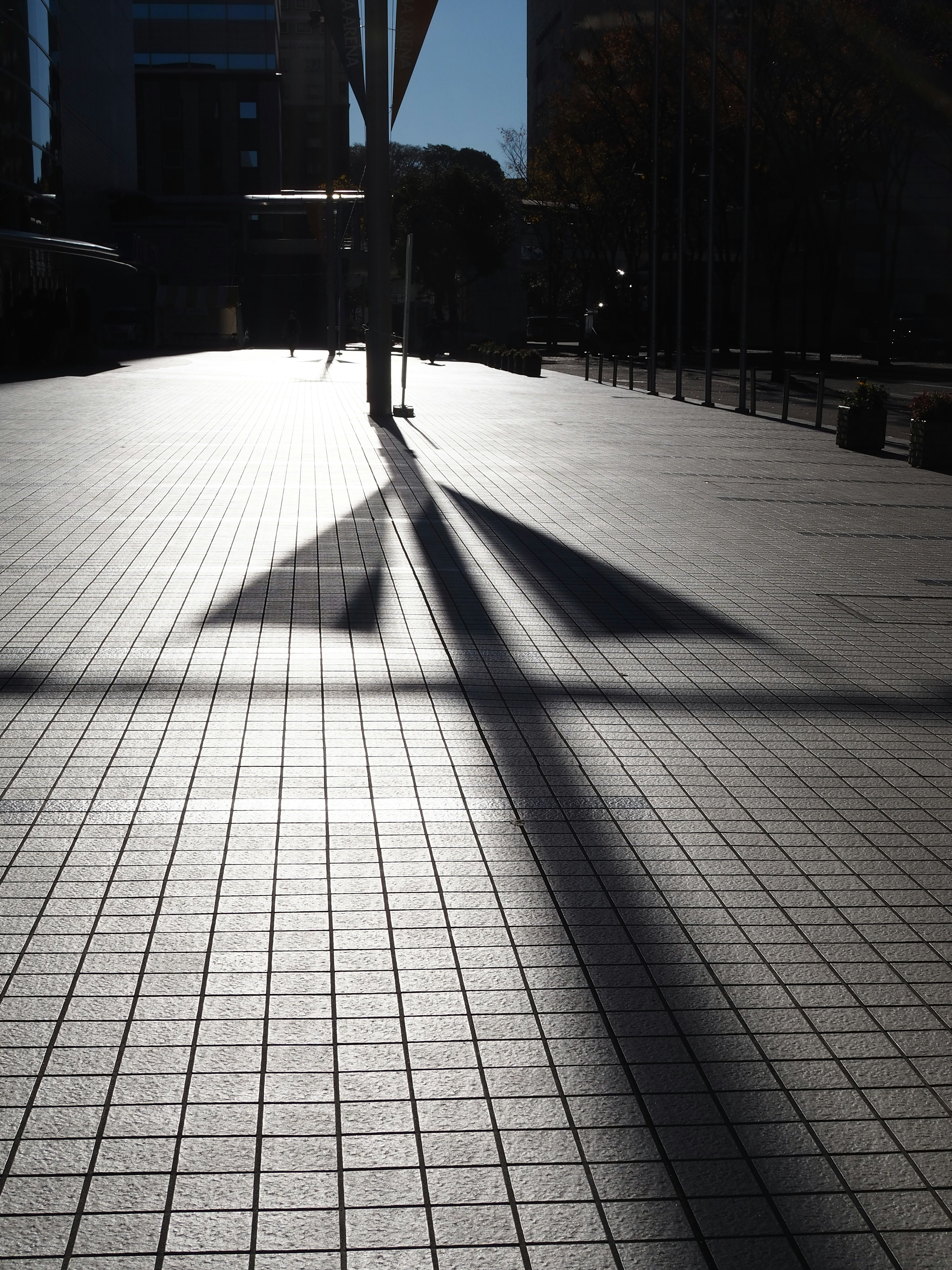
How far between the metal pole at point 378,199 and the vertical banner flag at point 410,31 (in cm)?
169

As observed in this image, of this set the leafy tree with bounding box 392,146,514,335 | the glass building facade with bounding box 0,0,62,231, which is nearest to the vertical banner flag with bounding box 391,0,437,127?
the glass building facade with bounding box 0,0,62,231

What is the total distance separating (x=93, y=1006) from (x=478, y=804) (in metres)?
1.81

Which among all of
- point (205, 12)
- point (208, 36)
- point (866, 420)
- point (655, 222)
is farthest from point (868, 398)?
point (208, 36)

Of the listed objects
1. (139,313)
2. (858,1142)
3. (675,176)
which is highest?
(675,176)

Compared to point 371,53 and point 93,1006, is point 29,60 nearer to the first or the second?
point 371,53

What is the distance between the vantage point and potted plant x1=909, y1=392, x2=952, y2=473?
18.0 meters

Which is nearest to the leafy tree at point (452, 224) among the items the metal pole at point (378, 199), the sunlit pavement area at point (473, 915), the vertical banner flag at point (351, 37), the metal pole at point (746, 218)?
the metal pole at point (746, 218)

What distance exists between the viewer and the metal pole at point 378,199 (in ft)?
70.8

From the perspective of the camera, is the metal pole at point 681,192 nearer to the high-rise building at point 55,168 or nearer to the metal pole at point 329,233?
the high-rise building at point 55,168

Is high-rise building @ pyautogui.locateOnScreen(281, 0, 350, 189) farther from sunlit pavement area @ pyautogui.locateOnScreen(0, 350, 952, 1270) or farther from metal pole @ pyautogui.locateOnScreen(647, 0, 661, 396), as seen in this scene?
sunlit pavement area @ pyautogui.locateOnScreen(0, 350, 952, 1270)

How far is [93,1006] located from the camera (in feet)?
11.7

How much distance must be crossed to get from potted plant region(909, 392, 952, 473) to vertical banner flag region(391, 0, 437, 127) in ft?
26.2

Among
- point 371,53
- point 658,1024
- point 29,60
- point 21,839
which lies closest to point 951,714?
point 658,1024

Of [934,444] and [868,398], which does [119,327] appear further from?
[934,444]
